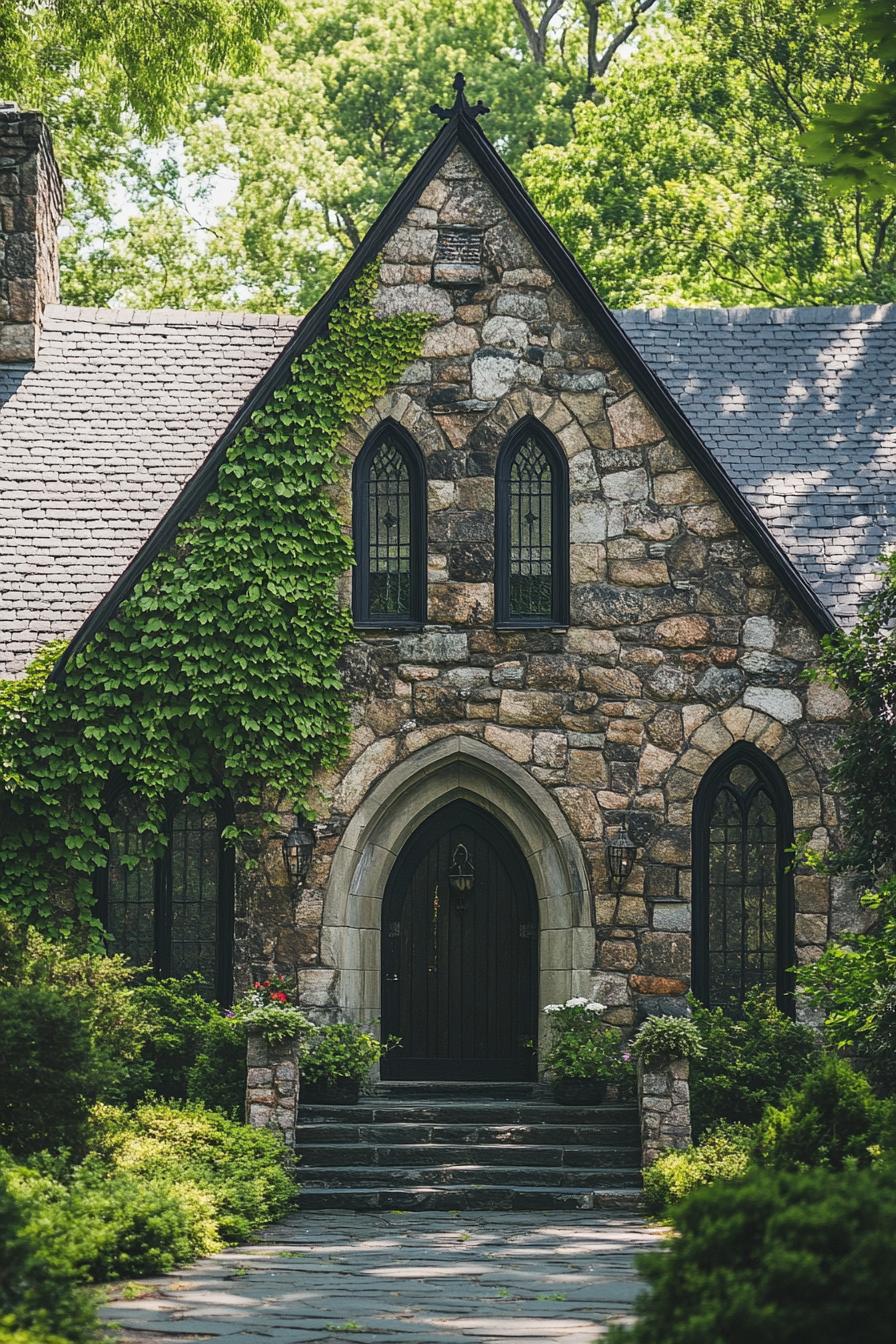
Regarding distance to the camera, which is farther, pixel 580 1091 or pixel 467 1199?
pixel 580 1091

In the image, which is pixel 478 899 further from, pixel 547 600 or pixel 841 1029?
pixel 841 1029

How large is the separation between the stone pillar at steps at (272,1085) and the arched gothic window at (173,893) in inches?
79.8

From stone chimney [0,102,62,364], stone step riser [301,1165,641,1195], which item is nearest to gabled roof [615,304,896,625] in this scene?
stone step riser [301,1165,641,1195]

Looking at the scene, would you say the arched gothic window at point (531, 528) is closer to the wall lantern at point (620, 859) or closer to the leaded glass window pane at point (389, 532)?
the leaded glass window pane at point (389, 532)

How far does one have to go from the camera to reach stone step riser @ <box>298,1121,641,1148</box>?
1305 centimetres

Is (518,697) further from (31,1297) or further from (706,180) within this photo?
(706,180)

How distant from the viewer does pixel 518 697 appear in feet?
47.7

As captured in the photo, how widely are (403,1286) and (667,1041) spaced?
14.7 feet

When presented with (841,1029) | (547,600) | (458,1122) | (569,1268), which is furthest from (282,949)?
(569,1268)

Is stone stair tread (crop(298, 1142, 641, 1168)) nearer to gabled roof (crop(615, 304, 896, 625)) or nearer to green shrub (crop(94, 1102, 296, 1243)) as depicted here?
green shrub (crop(94, 1102, 296, 1243))

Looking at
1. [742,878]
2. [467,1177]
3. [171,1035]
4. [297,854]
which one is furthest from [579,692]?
[171,1035]

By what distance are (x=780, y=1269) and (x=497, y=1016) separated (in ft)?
32.9

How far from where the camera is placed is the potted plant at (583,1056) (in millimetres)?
13602

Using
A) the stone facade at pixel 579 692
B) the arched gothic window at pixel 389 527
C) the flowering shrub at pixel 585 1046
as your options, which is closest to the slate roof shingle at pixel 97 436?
the arched gothic window at pixel 389 527
